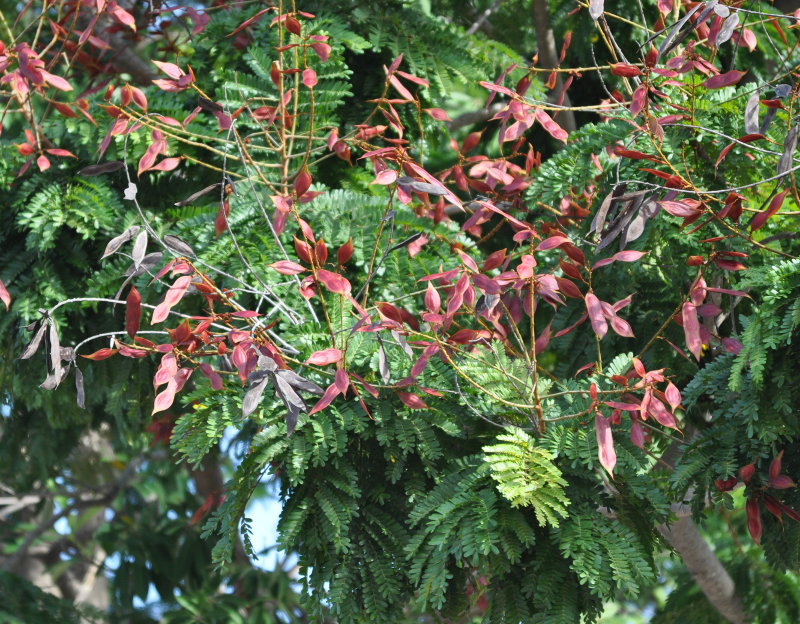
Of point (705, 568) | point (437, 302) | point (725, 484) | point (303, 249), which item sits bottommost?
point (705, 568)

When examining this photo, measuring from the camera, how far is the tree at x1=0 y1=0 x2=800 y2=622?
205 centimetres

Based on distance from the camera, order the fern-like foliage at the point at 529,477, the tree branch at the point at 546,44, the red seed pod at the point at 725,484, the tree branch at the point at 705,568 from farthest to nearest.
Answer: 1. the tree branch at the point at 546,44
2. the tree branch at the point at 705,568
3. the red seed pod at the point at 725,484
4. the fern-like foliage at the point at 529,477

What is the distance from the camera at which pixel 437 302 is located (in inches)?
82.1

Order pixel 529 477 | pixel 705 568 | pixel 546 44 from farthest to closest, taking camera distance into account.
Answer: pixel 546 44 → pixel 705 568 → pixel 529 477

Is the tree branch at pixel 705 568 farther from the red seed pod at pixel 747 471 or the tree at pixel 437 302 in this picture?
the red seed pod at pixel 747 471

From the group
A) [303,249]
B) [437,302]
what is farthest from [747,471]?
[303,249]

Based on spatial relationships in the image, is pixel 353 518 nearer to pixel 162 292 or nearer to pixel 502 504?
pixel 502 504

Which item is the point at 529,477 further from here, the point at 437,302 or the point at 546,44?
the point at 546,44

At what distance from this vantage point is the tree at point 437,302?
2.05 metres

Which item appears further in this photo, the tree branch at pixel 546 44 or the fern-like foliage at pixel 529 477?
the tree branch at pixel 546 44

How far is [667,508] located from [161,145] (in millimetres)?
1450

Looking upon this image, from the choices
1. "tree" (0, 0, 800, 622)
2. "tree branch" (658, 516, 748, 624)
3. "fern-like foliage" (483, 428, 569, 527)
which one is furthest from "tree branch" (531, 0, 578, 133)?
"fern-like foliage" (483, 428, 569, 527)

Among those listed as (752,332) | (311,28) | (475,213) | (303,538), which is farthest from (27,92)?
(752,332)

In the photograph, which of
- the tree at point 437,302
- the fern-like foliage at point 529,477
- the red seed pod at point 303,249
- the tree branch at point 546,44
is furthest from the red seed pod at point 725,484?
the tree branch at point 546,44
